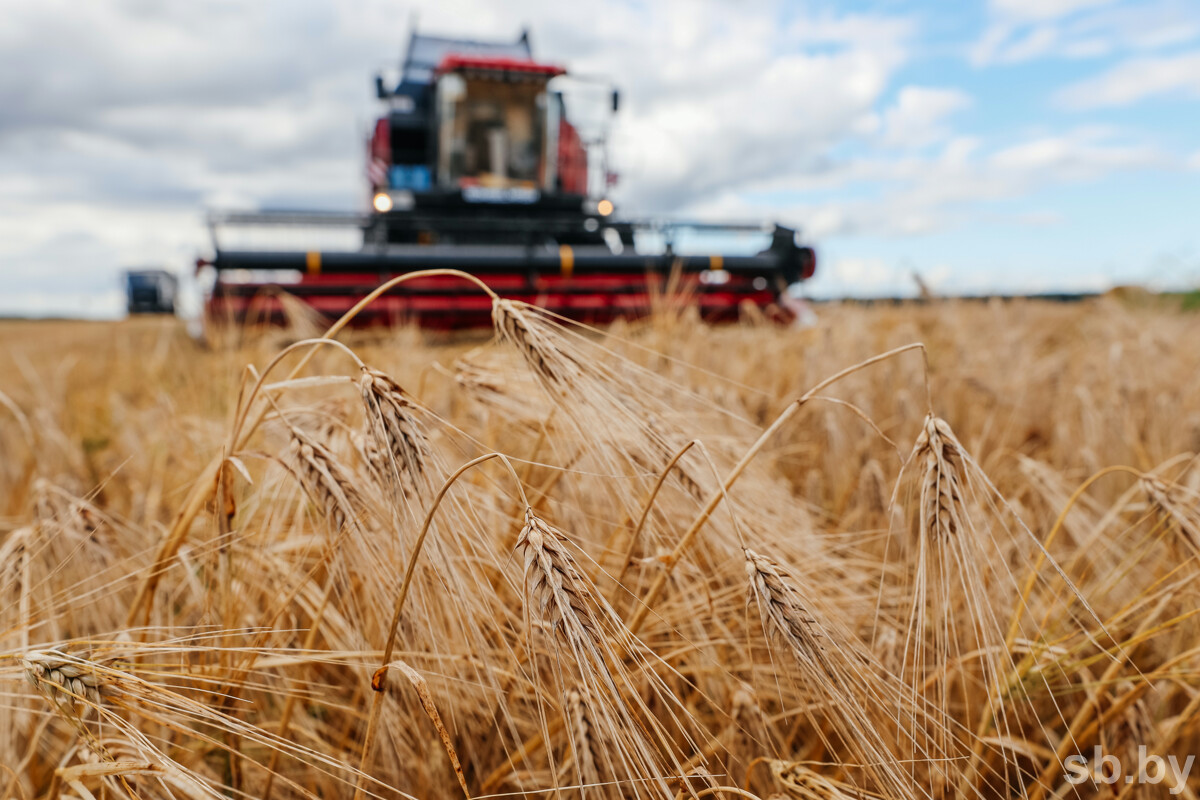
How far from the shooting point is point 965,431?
2.43 metres

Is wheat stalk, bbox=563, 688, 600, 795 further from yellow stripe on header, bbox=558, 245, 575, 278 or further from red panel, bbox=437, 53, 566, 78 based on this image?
red panel, bbox=437, 53, 566, 78

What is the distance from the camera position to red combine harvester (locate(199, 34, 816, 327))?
6.03 meters

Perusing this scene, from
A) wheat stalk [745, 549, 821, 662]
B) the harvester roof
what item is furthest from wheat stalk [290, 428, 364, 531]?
the harvester roof

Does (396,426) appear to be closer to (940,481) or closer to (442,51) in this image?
(940,481)

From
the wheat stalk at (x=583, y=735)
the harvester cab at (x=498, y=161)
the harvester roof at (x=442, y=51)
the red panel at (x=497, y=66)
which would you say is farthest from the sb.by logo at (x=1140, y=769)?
the harvester roof at (x=442, y=51)

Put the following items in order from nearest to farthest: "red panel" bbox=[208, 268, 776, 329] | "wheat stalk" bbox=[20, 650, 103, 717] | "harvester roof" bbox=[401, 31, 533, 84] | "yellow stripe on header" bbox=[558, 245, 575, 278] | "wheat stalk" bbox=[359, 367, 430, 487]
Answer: "wheat stalk" bbox=[20, 650, 103, 717]
"wheat stalk" bbox=[359, 367, 430, 487]
"red panel" bbox=[208, 268, 776, 329]
"yellow stripe on header" bbox=[558, 245, 575, 278]
"harvester roof" bbox=[401, 31, 533, 84]

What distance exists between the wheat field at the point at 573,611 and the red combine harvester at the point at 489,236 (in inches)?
159

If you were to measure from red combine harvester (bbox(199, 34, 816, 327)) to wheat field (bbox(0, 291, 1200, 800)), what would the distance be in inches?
159

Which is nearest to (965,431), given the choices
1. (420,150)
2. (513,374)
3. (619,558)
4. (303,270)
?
(619,558)

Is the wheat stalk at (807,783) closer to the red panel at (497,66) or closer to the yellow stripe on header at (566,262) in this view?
the yellow stripe on header at (566,262)

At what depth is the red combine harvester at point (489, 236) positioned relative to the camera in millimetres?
6027

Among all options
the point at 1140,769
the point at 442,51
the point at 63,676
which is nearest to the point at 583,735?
the point at 63,676

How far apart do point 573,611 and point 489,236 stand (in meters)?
7.88

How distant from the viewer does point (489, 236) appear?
8109mm
